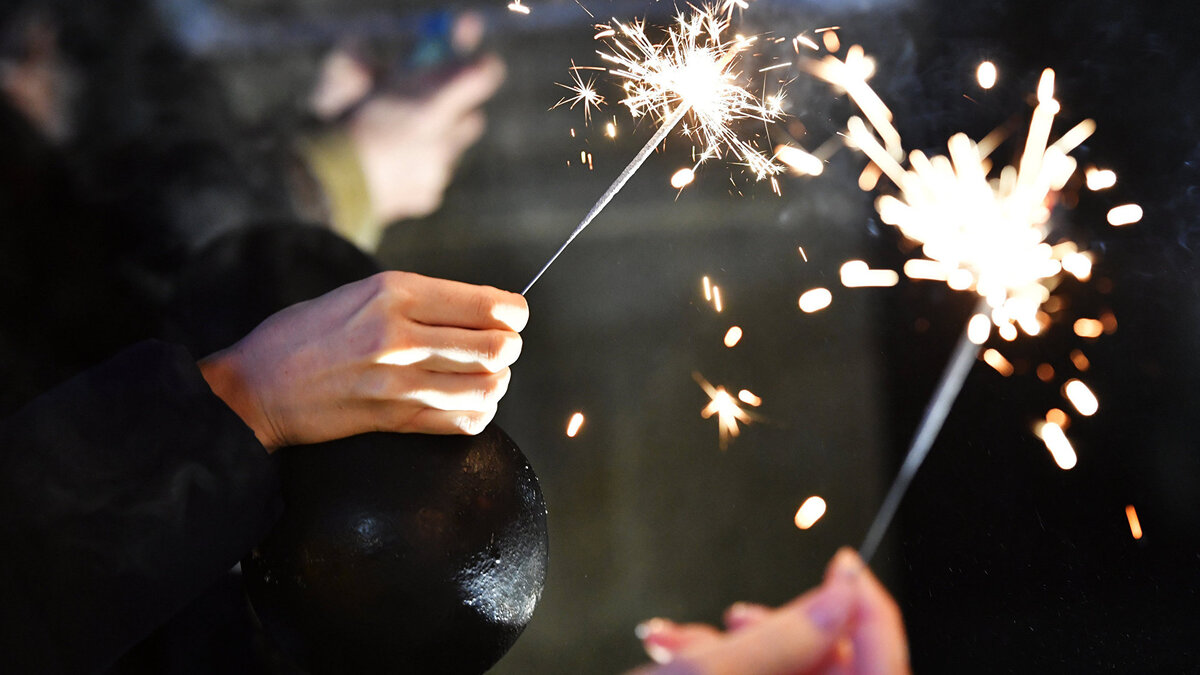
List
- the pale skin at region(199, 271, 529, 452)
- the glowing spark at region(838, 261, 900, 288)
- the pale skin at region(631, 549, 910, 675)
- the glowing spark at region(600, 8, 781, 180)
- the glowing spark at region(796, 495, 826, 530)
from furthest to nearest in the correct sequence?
the glowing spark at region(796, 495, 826, 530) → the glowing spark at region(838, 261, 900, 288) → the glowing spark at region(600, 8, 781, 180) → the pale skin at region(199, 271, 529, 452) → the pale skin at region(631, 549, 910, 675)

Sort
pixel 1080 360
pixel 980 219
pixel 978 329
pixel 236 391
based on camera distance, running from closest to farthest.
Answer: pixel 236 391 → pixel 980 219 → pixel 1080 360 → pixel 978 329

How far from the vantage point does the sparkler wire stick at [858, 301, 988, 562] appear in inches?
75.5

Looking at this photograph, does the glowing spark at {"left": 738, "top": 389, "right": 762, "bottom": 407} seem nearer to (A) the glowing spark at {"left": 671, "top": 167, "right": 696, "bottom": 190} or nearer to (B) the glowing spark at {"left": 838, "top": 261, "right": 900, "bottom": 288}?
(B) the glowing spark at {"left": 838, "top": 261, "right": 900, "bottom": 288}

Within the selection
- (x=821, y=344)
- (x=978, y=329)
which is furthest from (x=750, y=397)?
(x=978, y=329)

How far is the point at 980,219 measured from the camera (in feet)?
5.45

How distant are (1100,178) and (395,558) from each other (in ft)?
5.37

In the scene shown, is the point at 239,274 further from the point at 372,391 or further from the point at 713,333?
the point at 713,333

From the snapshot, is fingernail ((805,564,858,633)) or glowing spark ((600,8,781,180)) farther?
glowing spark ((600,8,781,180))

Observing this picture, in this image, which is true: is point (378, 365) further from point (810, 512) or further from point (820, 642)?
point (810, 512)

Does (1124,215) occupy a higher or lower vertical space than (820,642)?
lower

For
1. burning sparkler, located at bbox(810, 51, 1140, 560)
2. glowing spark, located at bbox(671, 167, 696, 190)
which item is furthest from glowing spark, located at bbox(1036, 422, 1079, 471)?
glowing spark, located at bbox(671, 167, 696, 190)

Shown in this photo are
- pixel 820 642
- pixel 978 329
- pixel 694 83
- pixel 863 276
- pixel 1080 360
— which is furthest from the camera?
pixel 863 276

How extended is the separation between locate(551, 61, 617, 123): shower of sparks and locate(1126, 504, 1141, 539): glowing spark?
144cm

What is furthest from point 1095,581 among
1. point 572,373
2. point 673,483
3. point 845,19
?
point 845,19
